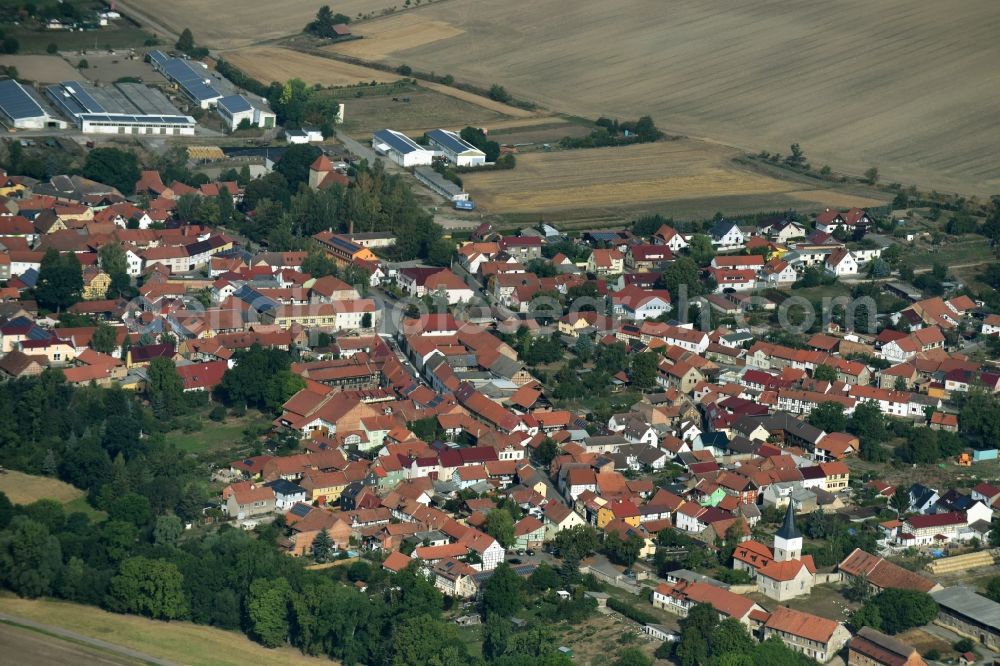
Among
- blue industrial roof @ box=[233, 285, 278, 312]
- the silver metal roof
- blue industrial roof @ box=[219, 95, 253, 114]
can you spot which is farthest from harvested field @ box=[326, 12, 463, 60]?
the silver metal roof

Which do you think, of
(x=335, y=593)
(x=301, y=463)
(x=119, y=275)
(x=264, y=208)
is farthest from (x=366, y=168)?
(x=335, y=593)

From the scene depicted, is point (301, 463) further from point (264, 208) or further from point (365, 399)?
point (264, 208)

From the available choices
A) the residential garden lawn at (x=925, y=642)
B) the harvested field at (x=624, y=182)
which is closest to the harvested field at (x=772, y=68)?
the harvested field at (x=624, y=182)

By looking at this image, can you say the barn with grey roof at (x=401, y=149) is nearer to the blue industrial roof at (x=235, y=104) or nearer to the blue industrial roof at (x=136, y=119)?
the blue industrial roof at (x=235, y=104)

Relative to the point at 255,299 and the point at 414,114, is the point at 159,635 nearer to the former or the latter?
the point at 255,299

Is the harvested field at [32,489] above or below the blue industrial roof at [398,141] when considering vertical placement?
below

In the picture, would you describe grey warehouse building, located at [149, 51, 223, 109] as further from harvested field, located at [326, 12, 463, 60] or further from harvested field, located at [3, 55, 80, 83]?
harvested field, located at [326, 12, 463, 60]
